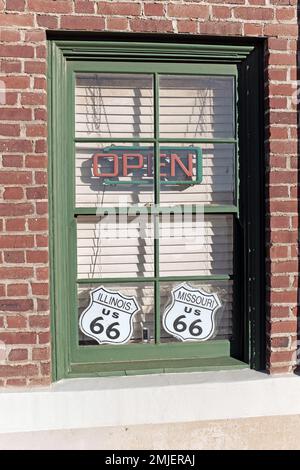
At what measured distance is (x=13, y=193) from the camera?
271 cm

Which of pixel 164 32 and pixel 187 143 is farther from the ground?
pixel 164 32

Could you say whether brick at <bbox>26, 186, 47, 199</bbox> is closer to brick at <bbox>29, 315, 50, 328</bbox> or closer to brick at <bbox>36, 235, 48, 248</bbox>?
brick at <bbox>36, 235, 48, 248</bbox>

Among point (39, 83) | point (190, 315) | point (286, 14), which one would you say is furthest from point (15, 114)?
point (286, 14)

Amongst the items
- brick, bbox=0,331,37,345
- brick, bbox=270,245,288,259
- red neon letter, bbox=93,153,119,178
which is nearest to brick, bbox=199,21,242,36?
red neon letter, bbox=93,153,119,178

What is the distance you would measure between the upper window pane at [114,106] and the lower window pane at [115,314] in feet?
3.34

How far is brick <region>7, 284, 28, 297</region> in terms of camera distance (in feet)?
8.92

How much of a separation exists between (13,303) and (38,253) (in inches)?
13.3

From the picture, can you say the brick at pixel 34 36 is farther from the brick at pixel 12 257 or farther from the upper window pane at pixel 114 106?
the brick at pixel 12 257

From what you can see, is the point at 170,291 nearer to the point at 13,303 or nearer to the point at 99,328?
the point at 99,328

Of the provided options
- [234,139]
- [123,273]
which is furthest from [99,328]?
[234,139]

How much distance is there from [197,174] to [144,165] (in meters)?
0.36

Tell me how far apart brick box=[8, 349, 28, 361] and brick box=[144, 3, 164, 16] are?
7.21 ft

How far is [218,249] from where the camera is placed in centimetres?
308

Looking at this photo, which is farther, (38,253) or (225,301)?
(225,301)
